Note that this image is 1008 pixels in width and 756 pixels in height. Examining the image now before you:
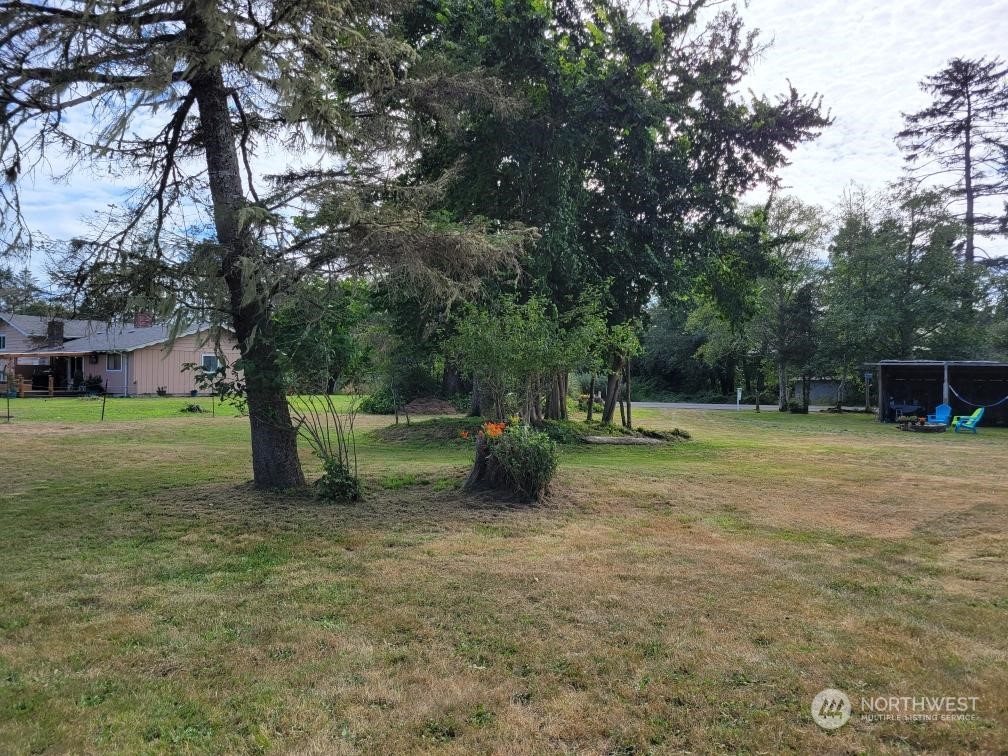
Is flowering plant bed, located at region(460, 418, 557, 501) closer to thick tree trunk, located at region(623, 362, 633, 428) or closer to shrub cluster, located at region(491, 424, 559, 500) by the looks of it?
shrub cluster, located at region(491, 424, 559, 500)

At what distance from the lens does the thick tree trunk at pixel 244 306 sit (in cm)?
610

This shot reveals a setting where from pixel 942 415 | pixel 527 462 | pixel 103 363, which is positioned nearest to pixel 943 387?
pixel 942 415

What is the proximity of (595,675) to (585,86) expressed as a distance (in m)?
10.5

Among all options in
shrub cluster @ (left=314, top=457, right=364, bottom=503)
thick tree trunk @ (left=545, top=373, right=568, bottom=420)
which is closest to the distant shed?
thick tree trunk @ (left=545, top=373, right=568, bottom=420)

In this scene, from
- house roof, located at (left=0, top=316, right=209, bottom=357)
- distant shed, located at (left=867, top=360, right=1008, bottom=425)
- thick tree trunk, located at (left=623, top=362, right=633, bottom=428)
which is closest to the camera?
thick tree trunk, located at (left=623, top=362, right=633, bottom=428)

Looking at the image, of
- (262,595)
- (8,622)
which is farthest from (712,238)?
(8,622)

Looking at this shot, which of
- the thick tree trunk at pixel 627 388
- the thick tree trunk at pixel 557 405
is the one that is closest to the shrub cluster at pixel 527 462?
the thick tree trunk at pixel 557 405

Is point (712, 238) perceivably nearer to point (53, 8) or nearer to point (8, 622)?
point (53, 8)

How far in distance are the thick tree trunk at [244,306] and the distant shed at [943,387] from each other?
20.3 meters

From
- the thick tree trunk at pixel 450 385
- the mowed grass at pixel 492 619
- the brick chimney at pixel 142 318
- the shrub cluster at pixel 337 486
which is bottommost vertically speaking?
the mowed grass at pixel 492 619

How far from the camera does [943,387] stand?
21344 millimetres

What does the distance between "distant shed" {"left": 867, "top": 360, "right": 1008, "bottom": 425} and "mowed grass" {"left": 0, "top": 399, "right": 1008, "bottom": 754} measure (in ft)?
52.9

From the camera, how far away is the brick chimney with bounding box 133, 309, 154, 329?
243 inches

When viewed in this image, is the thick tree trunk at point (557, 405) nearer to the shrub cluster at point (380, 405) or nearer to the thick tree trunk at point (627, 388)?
the thick tree trunk at point (627, 388)
